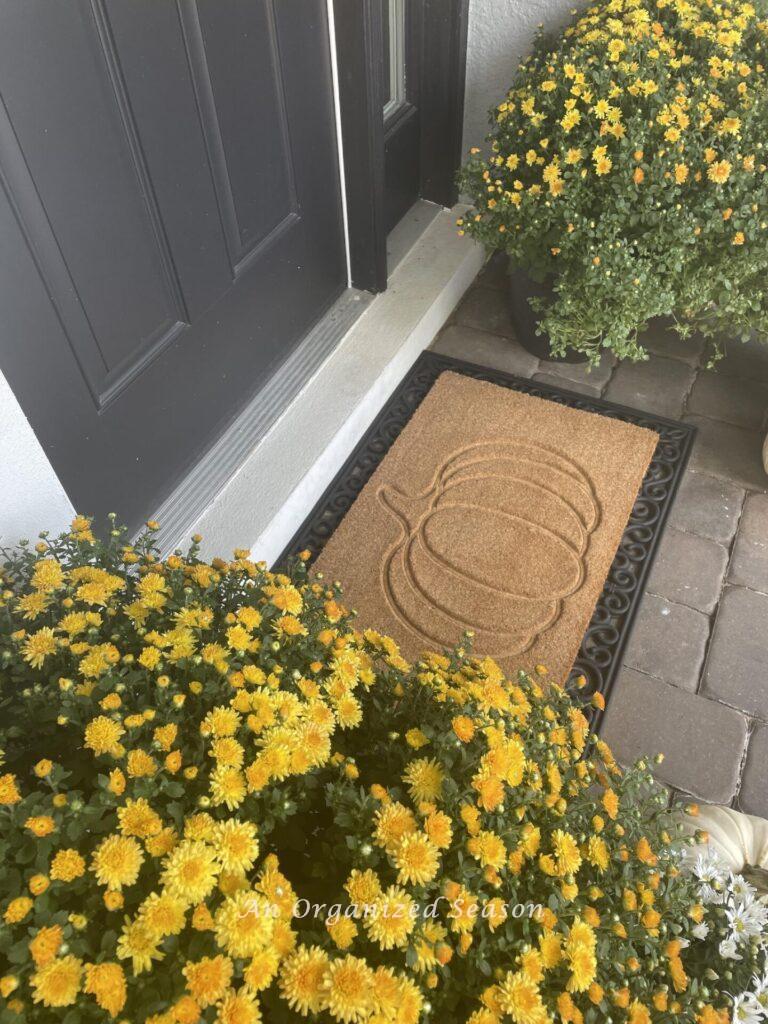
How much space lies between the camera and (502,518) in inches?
74.9

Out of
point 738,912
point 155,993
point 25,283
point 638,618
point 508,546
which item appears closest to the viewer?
point 155,993

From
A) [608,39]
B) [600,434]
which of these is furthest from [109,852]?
[608,39]

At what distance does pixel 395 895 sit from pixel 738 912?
49 cm

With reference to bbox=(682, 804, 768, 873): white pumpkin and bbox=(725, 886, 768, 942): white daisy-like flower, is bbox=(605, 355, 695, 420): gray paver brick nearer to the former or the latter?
bbox=(682, 804, 768, 873): white pumpkin

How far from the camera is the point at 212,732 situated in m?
0.77

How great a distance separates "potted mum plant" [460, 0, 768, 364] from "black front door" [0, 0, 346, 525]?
1.85 ft

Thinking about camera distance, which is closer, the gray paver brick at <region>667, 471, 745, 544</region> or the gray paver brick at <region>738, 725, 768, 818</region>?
the gray paver brick at <region>738, 725, 768, 818</region>

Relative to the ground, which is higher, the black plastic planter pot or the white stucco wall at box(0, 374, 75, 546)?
the white stucco wall at box(0, 374, 75, 546)

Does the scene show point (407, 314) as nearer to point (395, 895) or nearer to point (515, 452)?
point (515, 452)

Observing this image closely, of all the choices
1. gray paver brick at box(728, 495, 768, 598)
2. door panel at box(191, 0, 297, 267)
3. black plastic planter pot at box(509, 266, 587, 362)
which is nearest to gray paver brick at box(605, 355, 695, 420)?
black plastic planter pot at box(509, 266, 587, 362)

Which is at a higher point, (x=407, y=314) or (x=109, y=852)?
(x=109, y=852)

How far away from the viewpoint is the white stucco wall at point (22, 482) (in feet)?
3.93

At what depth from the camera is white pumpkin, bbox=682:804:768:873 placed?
1063mm

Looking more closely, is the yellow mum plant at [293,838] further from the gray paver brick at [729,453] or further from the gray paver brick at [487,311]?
the gray paver brick at [487,311]
